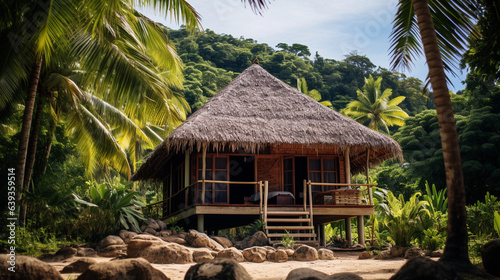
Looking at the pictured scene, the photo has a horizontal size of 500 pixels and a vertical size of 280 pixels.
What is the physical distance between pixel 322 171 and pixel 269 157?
64.2 inches

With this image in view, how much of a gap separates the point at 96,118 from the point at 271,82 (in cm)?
543

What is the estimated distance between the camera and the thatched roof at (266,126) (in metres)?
12.3

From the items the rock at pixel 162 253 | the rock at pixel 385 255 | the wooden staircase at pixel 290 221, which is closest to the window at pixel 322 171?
the wooden staircase at pixel 290 221

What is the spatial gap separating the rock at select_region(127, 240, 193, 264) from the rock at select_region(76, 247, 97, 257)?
3.48 ft

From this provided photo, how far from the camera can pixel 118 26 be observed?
10531 millimetres

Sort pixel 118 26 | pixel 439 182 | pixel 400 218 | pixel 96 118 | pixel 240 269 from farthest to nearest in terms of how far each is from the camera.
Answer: pixel 439 182
pixel 96 118
pixel 118 26
pixel 400 218
pixel 240 269

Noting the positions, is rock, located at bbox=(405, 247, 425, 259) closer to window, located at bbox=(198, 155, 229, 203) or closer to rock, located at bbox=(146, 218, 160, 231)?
rock, located at bbox=(146, 218, 160, 231)

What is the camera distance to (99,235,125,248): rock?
9.47 metres

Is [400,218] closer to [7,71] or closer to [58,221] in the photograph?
[58,221]

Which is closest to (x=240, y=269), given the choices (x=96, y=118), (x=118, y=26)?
(x=118, y=26)

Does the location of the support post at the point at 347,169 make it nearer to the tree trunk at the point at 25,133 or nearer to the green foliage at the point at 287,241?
the green foliage at the point at 287,241

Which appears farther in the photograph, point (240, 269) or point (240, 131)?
point (240, 131)

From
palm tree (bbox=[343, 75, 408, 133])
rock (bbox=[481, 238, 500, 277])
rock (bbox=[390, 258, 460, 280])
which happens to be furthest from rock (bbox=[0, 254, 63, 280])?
palm tree (bbox=[343, 75, 408, 133])

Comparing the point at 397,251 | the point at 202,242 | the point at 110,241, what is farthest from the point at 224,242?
the point at 397,251
